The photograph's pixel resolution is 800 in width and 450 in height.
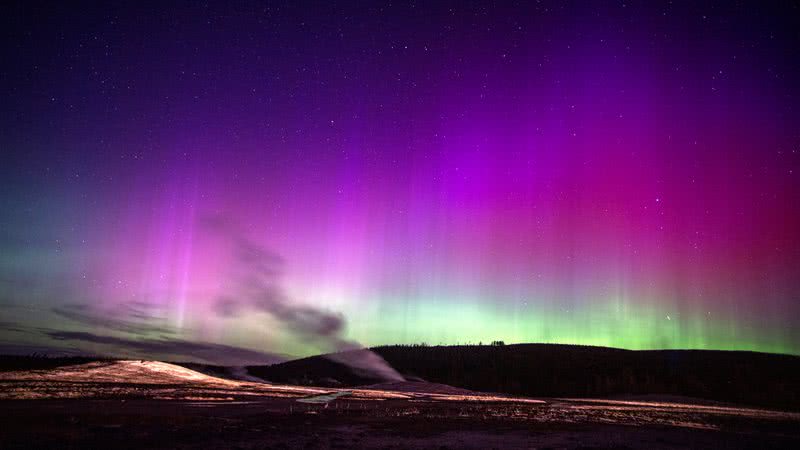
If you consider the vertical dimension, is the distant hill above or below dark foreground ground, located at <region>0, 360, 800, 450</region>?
below

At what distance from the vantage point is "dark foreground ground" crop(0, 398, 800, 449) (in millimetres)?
16750

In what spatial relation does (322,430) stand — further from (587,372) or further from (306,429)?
(587,372)

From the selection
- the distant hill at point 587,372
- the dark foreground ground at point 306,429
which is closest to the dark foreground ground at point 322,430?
the dark foreground ground at point 306,429

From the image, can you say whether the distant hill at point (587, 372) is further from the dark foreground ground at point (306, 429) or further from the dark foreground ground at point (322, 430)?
the dark foreground ground at point (322, 430)

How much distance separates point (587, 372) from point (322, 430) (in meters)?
99.2

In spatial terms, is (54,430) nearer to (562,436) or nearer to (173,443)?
(173,443)

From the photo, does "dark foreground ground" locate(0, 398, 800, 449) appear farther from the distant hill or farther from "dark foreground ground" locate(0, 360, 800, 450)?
the distant hill

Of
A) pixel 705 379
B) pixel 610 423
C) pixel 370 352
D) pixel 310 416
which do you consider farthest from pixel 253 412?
pixel 370 352

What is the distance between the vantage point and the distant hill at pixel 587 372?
8675cm

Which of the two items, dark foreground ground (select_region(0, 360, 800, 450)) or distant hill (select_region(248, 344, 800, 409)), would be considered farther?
distant hill (select_region(248, 344, 800, 409))

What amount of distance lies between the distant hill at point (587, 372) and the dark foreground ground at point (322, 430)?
56.7m

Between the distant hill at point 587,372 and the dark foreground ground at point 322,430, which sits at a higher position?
the dark foreground ground at point 322,430

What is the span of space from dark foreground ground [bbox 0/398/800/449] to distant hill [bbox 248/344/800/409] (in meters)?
56.7

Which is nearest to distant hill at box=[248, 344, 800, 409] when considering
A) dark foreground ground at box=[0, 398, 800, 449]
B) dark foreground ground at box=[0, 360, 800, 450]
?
dark foreground ground at box=[0, 360, 800, 450]
